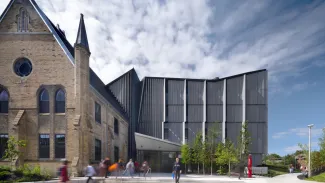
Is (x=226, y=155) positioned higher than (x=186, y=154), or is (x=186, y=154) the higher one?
(x=226, y=155)

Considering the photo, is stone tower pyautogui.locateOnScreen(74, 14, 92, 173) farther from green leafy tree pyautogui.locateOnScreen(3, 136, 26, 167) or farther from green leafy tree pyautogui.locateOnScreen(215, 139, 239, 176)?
green leafy tree pyautogui.locateOnScreen(215, 139, 239, 176)

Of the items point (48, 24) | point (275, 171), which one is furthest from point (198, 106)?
point (48, 24)

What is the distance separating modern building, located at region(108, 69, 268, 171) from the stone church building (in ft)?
66.1

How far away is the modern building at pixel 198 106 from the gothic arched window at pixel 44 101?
20.1 m

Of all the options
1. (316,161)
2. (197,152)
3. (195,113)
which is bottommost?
(316,161)

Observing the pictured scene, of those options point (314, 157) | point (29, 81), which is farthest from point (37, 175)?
point (314, 157)

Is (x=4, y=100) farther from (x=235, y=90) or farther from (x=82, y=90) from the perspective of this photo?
(x=235, y=90)

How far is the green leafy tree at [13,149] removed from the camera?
18.8 meters

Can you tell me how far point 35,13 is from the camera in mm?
22391

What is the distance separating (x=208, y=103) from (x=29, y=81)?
29.1m

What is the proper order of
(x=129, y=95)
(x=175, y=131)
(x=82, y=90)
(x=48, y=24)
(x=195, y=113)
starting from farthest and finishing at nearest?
1. (x=195, y=113)
2. (x=175, y=131)
3. (x=129, y=95)
4. (x=48, y=24)
5. (x=82, y=90)

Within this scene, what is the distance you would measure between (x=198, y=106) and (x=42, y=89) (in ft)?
88.7

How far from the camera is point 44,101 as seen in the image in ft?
71.4

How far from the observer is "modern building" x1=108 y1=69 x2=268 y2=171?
4200 centimetres
